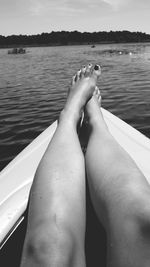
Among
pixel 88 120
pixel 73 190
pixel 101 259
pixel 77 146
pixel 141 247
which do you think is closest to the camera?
pixel 141 247

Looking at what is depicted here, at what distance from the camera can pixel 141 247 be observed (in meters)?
0.91

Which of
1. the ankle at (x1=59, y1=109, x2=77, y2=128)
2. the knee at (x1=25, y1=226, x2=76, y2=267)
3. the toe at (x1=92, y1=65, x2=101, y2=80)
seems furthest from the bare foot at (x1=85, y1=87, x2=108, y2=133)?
the knee at (x1=25, y1=226, x2=76, y2=267)

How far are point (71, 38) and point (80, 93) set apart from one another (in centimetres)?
10750

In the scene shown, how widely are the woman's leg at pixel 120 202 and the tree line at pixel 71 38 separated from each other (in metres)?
104

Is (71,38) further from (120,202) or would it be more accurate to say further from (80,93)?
(120,202)

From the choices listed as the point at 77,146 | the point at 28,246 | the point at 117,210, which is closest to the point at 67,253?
the point at 28,246

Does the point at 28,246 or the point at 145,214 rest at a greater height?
the point at 145,214

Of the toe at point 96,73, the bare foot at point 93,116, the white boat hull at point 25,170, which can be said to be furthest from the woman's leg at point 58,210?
the toe at point 96,73

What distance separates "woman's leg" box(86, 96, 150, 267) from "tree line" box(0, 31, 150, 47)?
341 ft

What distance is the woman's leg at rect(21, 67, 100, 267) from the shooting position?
3.19 ft

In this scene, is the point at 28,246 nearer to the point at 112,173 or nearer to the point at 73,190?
the point at 73,190

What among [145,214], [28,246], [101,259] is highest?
[145,214]

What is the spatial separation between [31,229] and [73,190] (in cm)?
31

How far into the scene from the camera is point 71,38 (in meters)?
104
